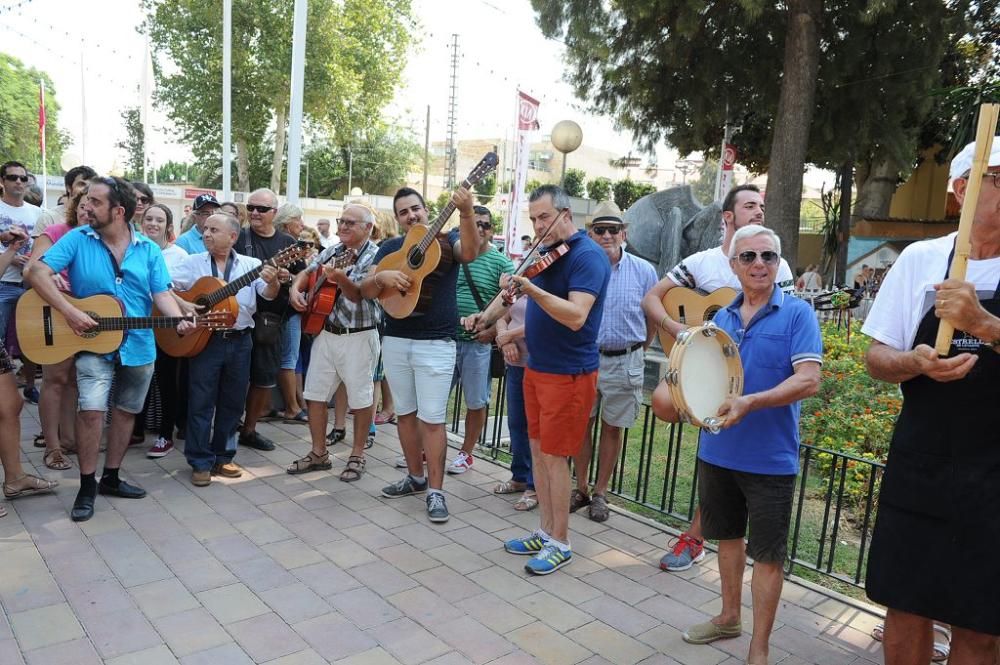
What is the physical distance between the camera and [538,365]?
4043 millimetres

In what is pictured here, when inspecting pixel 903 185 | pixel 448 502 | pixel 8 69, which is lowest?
pixel 448 502

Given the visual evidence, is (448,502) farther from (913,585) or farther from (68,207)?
(68,207)

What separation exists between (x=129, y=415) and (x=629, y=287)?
11.4 feet

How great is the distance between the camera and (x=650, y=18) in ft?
43.4

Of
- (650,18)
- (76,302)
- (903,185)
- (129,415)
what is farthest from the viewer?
(903,185)

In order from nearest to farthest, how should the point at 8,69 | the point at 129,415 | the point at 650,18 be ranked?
the point at 129,415 → the point at 650,18 → the point at 8,69

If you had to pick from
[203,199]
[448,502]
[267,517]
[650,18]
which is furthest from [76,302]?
[650,18]

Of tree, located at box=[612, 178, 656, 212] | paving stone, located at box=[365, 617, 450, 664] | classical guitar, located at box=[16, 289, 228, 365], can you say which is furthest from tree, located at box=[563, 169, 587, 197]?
paving stone, located at box=[365, 617, 450, 664]

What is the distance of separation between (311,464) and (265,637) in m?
2.38

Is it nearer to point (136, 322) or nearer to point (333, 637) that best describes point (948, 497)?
point (333, 637)

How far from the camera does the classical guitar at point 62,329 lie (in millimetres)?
4355

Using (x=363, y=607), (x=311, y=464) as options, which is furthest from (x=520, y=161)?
(x=363, y=607)

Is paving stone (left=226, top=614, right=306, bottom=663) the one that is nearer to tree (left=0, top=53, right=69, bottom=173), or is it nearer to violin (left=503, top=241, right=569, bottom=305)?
violin (left=503, top=241, right=569, bottom=305)

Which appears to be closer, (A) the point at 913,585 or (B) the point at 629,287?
(A) the point at 913,585
